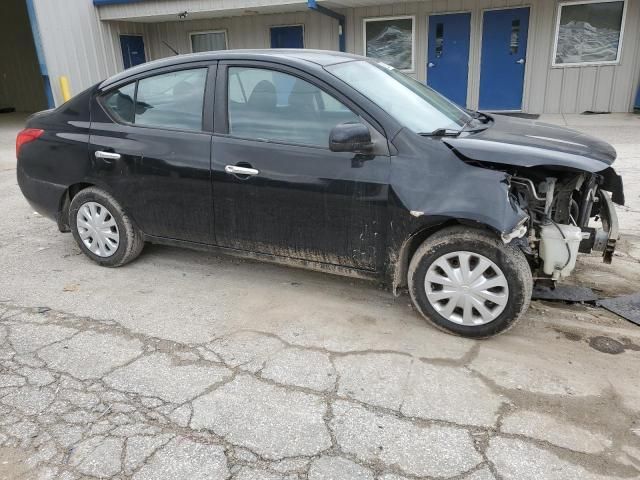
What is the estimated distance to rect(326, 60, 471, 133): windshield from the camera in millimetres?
3513

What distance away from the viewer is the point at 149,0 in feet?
A: 41.8

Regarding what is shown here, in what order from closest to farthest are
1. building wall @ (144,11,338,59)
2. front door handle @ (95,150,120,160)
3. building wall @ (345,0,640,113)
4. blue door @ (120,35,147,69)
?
front door handle @ (95,150,120,160) → building wall @ (345,0,640,113) → building wall @ (144,11,338,59) → blue door @ (120,35,147,69)

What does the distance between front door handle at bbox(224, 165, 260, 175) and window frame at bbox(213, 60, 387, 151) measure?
20 cm

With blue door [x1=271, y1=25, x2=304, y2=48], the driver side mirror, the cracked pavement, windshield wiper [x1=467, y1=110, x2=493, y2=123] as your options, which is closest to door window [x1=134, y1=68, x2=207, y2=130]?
the driver side mirror

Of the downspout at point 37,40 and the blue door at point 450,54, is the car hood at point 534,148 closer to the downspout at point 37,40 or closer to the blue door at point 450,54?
the blue door at point 450,54

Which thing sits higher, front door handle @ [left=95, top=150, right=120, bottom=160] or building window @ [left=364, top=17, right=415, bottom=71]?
building window @ [left=364, top=17, right=415, bottom=71]

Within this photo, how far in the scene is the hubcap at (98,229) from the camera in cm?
445

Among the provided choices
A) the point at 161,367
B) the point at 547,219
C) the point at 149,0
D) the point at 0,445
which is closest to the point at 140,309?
the point at 161,367

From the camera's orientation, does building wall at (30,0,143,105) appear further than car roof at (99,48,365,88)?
Yes

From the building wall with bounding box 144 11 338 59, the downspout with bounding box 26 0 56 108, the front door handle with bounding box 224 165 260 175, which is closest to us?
the front door handle with bounding box 224 165 260 175

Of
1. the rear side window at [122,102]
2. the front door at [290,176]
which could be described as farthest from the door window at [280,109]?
the rear side window at [122,102]

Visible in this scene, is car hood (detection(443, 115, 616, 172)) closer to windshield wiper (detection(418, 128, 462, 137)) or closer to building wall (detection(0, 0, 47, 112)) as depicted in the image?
windshield wiper (detection(418, 128, 462, 137))

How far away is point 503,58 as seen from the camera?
12.1 m

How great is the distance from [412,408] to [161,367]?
148cm
